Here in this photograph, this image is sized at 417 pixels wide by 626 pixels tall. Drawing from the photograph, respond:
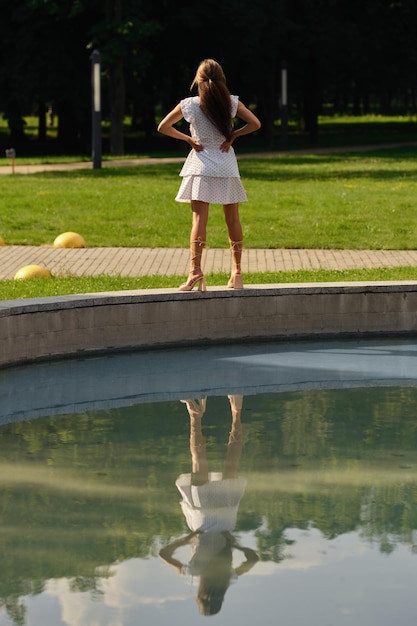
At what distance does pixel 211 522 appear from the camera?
557 cm

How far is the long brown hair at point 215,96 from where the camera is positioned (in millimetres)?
9328

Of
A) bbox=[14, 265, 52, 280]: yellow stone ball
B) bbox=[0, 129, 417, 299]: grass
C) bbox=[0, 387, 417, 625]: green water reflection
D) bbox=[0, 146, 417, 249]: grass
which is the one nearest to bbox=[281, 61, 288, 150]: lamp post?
bbox=[0, 146, 417, 249]: grass

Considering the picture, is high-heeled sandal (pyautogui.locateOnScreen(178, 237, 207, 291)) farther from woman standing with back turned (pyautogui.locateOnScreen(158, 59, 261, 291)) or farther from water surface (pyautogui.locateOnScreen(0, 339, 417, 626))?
water surface (pyautogui.locateOnScreen(0, 339, 417, 626))

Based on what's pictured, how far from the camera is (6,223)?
17922 millimetres

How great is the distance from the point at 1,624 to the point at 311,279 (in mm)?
8050

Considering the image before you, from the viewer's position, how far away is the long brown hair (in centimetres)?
933

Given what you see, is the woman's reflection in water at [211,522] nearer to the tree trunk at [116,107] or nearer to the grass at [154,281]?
the grass at [154,281]

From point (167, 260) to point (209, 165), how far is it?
4.91m

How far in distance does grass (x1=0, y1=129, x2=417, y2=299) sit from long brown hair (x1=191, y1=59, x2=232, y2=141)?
8.63ft

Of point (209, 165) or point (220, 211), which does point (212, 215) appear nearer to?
point (220, 211)

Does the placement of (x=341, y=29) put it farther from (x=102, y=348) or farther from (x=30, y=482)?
(x=30, y=482)

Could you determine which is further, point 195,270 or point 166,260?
point 166,260

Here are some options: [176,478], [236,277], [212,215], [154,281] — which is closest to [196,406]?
[176,478]

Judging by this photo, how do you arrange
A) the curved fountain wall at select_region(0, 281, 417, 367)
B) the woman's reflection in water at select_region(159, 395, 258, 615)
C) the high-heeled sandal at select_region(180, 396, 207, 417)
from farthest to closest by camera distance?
the curved fountain wall at select_region(0, 281, 417, 367) < the high-heeled sandal at select_region(180, 396, 207, 417) < the woman's reflection in water at select_region(159, 395, 258, 615)
